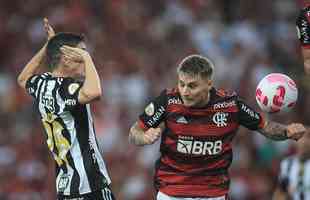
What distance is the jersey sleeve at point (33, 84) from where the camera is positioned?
9242 mm

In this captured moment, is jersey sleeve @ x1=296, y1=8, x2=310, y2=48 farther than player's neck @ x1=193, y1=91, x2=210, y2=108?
Yes

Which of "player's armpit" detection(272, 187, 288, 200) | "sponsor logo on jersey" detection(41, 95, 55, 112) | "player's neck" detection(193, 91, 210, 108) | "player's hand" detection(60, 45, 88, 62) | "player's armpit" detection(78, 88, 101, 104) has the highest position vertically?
"player's hand" detection(60, 45, 88, 62)

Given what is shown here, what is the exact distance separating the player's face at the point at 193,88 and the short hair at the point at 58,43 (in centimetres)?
95

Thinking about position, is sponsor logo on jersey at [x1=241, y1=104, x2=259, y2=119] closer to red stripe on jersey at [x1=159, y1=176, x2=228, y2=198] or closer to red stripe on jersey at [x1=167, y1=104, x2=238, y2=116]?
red stripe on jersey at [x1=167, y1=104, x2=238, y2=116]

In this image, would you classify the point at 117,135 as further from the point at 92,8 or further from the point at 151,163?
the point at 92,8

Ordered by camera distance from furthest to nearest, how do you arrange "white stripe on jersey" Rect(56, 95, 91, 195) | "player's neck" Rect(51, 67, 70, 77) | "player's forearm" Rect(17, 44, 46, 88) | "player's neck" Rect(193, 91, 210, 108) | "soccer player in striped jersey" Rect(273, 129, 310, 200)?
1. "soccer player in striped jersey" Rect(273, 129, 310, 200)
2. "player's forearm" Rect(17, 44, 46, 88)
3. "player's neck" Rect(193, 91, 210, 108)
4. "player's neck" Rect(51, 67, 70, 77)
5. "white stripe on jersey" Rect(56, 95, 91, 195)

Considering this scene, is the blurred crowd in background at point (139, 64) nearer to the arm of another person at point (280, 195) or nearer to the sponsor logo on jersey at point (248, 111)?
the arm of another person at point (280, 195)

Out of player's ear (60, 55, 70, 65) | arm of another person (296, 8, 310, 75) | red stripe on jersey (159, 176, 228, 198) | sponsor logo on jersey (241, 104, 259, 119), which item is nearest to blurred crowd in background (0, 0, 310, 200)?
arm of another person (296, 8, 310, 75)

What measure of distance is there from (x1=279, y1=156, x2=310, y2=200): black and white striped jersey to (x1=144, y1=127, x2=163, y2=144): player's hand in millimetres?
3309

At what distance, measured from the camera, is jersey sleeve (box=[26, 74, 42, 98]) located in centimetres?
924

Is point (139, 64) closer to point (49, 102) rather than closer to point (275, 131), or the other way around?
point (275, 131)

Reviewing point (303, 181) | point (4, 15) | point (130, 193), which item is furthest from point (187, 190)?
point (4, 15)

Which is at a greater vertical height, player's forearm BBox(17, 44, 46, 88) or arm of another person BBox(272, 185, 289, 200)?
player's forearm BBox(17, 44, 46, 88)

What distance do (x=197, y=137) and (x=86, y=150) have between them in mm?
989
